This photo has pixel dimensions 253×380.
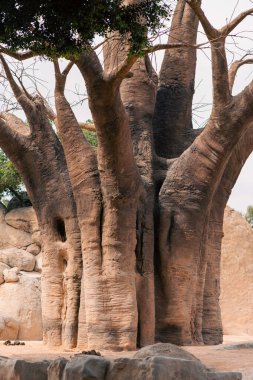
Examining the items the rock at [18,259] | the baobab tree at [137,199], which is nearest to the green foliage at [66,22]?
the baobab tree at [137,199]

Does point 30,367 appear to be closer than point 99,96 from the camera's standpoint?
Yes

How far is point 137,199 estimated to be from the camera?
1026 cm

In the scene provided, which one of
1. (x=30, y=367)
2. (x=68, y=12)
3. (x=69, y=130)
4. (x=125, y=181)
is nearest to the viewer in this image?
(x=30, y=367)

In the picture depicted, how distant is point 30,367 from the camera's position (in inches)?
229

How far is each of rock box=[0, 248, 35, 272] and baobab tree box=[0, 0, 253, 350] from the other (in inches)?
294

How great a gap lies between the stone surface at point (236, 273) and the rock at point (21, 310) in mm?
5245

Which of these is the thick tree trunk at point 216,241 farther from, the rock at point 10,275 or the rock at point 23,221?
the rock at point 23,221

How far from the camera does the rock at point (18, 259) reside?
61.8 feet

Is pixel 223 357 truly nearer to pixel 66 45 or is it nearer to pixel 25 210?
pixel 66 45

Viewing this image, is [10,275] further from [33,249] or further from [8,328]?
[33,249]

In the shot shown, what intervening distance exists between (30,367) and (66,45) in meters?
3.19

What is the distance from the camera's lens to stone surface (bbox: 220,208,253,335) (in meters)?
20.1

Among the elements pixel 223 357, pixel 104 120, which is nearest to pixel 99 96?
pixel 104 120

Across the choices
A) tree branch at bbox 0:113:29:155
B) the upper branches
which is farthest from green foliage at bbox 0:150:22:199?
the upper branches
